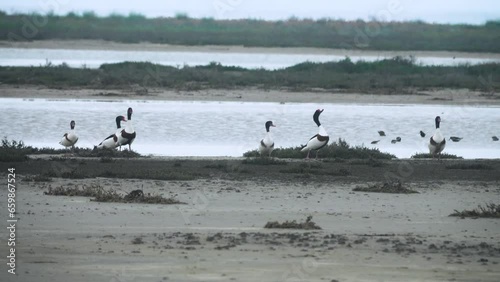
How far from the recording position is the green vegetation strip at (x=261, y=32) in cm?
7031

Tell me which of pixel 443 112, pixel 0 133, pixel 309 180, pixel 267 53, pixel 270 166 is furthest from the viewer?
pixel 267 53

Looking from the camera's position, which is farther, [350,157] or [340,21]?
[340,21]

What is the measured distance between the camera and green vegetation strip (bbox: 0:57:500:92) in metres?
37.1

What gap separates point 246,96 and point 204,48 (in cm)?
3337

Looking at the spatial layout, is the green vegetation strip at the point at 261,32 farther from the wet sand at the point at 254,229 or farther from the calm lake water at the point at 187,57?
the wet sand at the point at 254,229

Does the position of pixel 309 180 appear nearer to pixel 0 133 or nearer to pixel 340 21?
pixel 0 133

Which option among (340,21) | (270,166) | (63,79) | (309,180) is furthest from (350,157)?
(340,21)

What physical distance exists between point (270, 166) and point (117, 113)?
12.2m

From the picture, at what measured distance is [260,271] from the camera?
8969 mm

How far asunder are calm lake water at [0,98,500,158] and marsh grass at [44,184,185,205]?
7.23 metres

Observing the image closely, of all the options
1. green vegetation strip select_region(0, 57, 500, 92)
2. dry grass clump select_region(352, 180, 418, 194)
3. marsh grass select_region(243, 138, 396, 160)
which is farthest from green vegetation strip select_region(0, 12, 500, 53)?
dry grass clump select_region(352, 180, 418, 194)

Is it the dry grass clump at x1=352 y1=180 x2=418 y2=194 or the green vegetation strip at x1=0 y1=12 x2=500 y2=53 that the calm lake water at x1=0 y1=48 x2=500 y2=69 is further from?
the dry grass clump at x1=352 y1=180 x2=418 y2=194

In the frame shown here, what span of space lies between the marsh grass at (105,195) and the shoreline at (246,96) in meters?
20.4

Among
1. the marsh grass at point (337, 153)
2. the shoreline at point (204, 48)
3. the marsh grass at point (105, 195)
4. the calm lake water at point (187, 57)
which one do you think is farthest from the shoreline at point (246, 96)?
the shoreline at point (204, 48)
